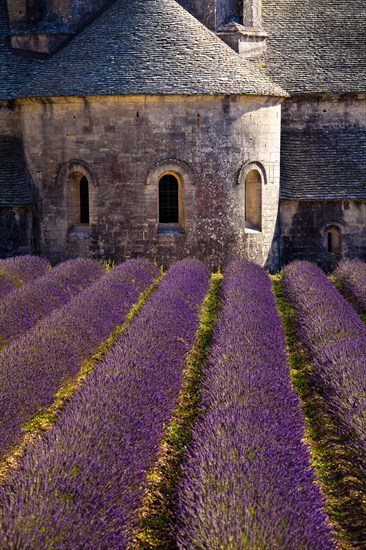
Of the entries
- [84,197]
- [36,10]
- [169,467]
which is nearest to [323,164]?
[84,197]

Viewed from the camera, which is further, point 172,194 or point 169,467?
point 172,194

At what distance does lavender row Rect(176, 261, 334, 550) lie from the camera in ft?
13.8

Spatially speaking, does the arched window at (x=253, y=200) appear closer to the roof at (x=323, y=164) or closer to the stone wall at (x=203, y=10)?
the roof at (x=323, y=164)

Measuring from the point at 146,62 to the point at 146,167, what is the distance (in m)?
2.21

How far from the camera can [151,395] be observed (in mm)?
6852

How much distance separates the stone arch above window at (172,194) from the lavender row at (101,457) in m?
8.15

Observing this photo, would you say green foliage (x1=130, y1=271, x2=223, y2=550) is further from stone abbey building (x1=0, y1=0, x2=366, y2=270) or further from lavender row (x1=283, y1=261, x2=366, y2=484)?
stone abbey building (x1=0, y1=0, x2=366, y2=270)

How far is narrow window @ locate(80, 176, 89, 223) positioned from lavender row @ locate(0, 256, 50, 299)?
2041 millimetres

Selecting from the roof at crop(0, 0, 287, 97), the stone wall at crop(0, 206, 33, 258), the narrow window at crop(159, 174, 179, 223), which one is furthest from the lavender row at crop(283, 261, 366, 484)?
the stone wall at crop(0, 206, 33, 258)

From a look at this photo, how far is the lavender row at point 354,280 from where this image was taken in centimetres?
1292

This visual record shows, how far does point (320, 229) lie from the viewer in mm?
18031

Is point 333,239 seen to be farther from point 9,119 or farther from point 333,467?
point 333,467

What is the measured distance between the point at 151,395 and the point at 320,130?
522 inches

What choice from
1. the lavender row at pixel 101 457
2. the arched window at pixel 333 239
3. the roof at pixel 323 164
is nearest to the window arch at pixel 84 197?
the roof at pixel 323 164
